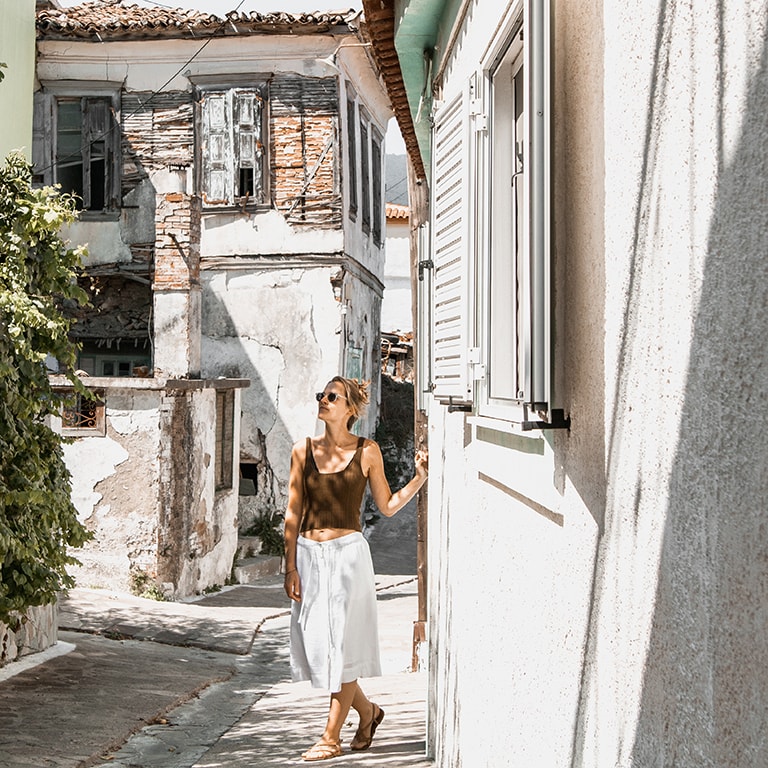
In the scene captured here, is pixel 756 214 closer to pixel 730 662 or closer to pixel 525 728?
pixel 730 662

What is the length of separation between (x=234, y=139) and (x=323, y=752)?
13402mm

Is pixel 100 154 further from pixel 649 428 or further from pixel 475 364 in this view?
pixel 649 428

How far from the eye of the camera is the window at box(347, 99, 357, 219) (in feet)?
59.9

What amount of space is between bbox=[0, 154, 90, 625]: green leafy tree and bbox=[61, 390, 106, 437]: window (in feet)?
19.5

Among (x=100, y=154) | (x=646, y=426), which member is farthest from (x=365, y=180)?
(x=646, y=426)

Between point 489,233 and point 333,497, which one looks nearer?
point 489,233

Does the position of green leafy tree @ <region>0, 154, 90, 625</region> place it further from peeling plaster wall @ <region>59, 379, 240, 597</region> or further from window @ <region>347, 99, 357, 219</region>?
window @ <region>347, 99, 357, 219</region>

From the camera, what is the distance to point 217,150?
17.7m

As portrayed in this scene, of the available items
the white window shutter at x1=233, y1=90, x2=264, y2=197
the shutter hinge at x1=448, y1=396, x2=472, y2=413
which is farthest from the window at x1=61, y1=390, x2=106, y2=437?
the shutter hinge at x1=448, y1=396, x2=472, y2=413

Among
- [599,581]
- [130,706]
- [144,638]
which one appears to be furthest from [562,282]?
[144,638]

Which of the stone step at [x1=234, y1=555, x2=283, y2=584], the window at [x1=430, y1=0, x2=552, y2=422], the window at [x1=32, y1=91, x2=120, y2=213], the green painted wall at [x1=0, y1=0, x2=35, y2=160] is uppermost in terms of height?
the window at [x1=32, y1=91, x2=120, y2=213]

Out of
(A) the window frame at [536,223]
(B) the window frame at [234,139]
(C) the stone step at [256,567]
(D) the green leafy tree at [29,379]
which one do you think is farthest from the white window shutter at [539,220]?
(B) the window frame at [234,139]

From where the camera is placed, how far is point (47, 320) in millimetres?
6863

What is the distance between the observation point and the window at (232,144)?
17578mm
